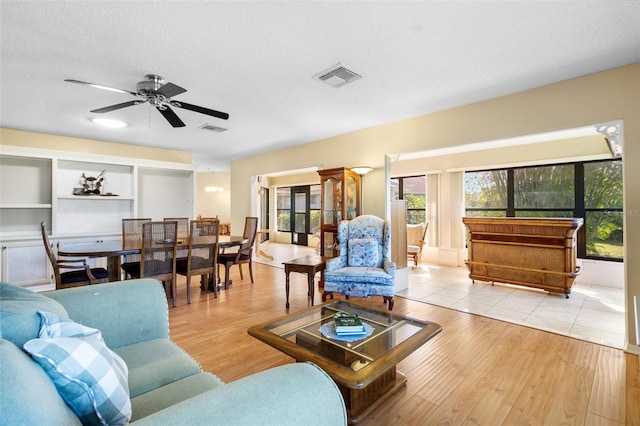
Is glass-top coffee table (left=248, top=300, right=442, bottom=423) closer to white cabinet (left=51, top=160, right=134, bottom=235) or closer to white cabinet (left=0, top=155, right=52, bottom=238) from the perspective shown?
white cabinet (left=51, top=160, right=134, bottom=235)

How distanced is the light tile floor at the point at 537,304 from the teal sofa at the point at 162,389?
3295 mm

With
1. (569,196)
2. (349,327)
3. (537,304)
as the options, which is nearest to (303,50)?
(349,327)

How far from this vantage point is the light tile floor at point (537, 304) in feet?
10.1

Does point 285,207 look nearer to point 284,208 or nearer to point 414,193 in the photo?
point 284,208

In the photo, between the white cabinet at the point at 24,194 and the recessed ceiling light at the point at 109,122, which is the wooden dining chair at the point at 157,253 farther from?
the white cabinet at the point at 24,194

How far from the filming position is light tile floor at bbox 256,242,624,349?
3.08m

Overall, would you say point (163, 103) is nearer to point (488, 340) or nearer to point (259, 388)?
point (259, 388)

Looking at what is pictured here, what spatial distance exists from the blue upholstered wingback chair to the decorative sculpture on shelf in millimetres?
4318

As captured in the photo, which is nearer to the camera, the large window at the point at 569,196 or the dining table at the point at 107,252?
the dining table at the point at 107,252

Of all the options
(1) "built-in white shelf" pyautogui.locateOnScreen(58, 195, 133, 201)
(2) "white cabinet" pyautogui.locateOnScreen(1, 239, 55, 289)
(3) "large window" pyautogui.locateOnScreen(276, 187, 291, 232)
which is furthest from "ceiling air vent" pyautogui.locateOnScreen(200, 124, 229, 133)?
(3) "large window" pyautogui.locateOnScreen(276, 187, 291, 232)

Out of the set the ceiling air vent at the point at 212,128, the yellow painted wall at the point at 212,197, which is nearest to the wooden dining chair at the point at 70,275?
the ceiling air vent at the point at 212,128

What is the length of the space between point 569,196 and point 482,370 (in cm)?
444

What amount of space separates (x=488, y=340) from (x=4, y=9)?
14.6ft

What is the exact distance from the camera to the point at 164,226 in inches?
146
